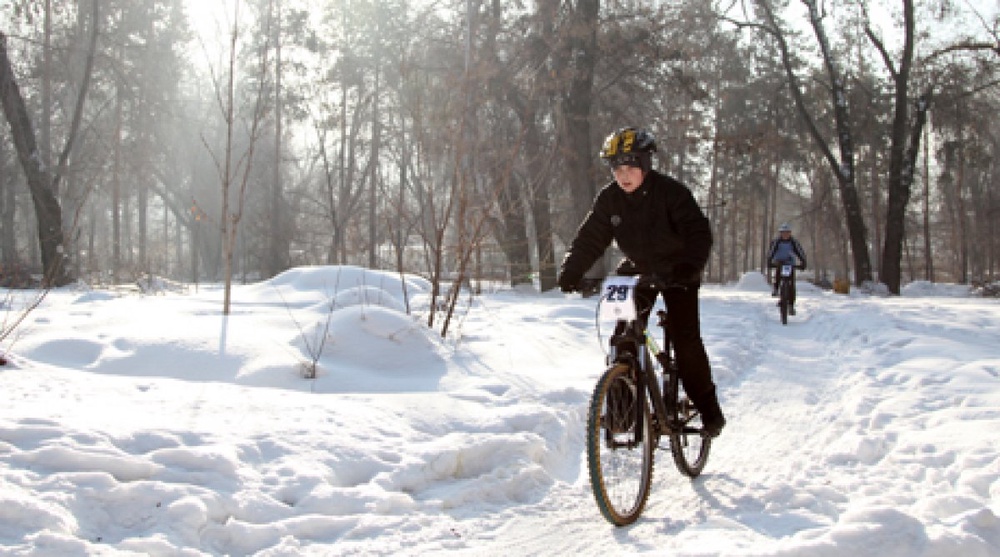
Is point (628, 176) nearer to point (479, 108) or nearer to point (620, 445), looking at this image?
point (620, 445)

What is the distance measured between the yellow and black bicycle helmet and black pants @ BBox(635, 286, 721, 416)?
0.70 m

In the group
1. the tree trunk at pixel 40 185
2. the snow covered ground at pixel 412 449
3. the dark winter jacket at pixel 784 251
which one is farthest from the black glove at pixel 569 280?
the tree trunk at pixel 40 185

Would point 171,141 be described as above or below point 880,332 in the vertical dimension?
above

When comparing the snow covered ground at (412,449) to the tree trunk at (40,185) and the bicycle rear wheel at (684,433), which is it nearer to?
the bicycle rear wheel at (684,433)

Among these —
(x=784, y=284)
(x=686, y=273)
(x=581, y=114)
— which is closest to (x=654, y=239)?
(x=686, y=273)

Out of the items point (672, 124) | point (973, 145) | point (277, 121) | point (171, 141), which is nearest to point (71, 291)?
point (672, 124)

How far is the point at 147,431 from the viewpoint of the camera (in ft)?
13.0

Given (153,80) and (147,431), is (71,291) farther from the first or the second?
(153,80)

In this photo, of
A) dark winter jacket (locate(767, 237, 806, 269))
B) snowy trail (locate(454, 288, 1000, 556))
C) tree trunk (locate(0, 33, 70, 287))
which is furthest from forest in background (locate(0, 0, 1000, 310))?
dark winter jacket (locate(767, 237, 806, 269))

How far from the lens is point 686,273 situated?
384cm

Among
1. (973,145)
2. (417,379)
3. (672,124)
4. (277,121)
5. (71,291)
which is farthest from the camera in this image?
(277,121)

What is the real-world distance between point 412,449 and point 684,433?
5.04 ft

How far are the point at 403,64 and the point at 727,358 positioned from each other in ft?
15.8

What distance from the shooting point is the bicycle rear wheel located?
4.10 m
